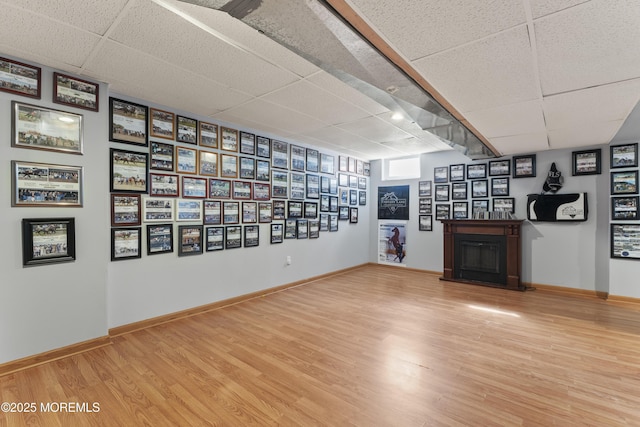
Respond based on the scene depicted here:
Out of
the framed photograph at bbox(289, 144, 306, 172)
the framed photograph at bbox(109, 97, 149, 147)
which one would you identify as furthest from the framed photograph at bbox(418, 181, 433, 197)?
the framed photograph at bbox(109, 97, 149, 147)

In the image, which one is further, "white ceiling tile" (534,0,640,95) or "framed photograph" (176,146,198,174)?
"framed photograph" (176,146,198,174)

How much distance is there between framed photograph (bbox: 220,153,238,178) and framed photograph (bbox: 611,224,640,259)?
568cm

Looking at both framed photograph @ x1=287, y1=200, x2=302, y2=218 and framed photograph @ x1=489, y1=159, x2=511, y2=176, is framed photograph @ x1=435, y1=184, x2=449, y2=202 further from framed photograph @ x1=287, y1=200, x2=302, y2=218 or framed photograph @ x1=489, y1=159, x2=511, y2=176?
framed photograph @ x1=287, y1=200, x2=302, y2=218

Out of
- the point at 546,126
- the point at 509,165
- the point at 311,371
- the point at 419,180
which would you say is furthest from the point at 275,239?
the point at 509,165

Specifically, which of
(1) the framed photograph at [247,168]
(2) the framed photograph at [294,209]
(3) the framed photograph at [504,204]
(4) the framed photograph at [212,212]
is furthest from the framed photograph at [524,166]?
(4) the framed photograph at [212,212]

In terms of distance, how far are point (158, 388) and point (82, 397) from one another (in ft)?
1.59

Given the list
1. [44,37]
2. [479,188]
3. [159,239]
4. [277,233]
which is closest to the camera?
[44,37]

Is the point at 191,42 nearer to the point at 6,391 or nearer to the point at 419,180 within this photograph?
the point at 6,391

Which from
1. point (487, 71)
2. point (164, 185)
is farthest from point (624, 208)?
point (164, 185)

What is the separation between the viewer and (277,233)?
4707 mm

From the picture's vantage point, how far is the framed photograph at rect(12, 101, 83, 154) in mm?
2322

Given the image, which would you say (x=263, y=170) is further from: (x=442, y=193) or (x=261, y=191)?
(x=442, y=193)

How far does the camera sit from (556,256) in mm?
4812

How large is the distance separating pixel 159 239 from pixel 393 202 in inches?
191
